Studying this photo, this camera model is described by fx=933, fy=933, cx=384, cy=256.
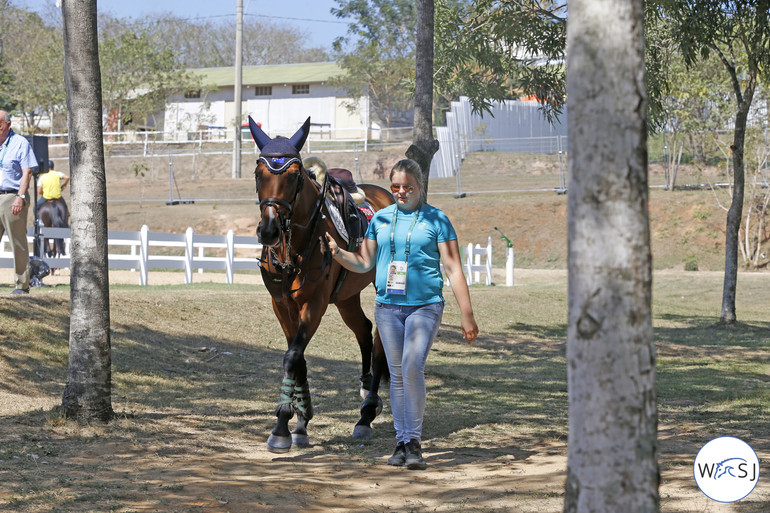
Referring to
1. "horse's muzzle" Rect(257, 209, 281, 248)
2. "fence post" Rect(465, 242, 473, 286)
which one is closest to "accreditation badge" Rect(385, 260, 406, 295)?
"horse's muzzle" Rect(257, 209, 281, 248)

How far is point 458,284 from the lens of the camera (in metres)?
6.40

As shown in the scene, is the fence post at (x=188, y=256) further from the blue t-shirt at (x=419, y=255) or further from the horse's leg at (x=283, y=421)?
the blue t-shirt at (x=419, y=255)

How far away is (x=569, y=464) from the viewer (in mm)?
3594

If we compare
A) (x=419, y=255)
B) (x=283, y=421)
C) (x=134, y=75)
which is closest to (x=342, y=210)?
(x=419, y=255)

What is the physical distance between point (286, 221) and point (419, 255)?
1.04 metres

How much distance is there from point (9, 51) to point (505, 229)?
125 ft

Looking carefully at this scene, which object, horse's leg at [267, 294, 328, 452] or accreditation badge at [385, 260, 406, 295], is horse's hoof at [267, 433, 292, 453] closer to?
horse's leg at [267, 294, 328, 452]

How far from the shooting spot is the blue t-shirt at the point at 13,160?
11398mm

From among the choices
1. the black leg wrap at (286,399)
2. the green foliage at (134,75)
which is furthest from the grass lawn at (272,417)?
the green foliage at (134,75)

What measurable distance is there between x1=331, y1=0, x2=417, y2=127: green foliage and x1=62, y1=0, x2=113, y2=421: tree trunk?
47.7 m

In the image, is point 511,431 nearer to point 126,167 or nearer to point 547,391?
point 547,391

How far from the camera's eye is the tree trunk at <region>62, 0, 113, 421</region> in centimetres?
757

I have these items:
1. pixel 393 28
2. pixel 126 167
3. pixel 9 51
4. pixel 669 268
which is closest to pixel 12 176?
pixel 669 268

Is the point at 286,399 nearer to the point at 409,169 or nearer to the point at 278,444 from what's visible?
the point at 278,444
